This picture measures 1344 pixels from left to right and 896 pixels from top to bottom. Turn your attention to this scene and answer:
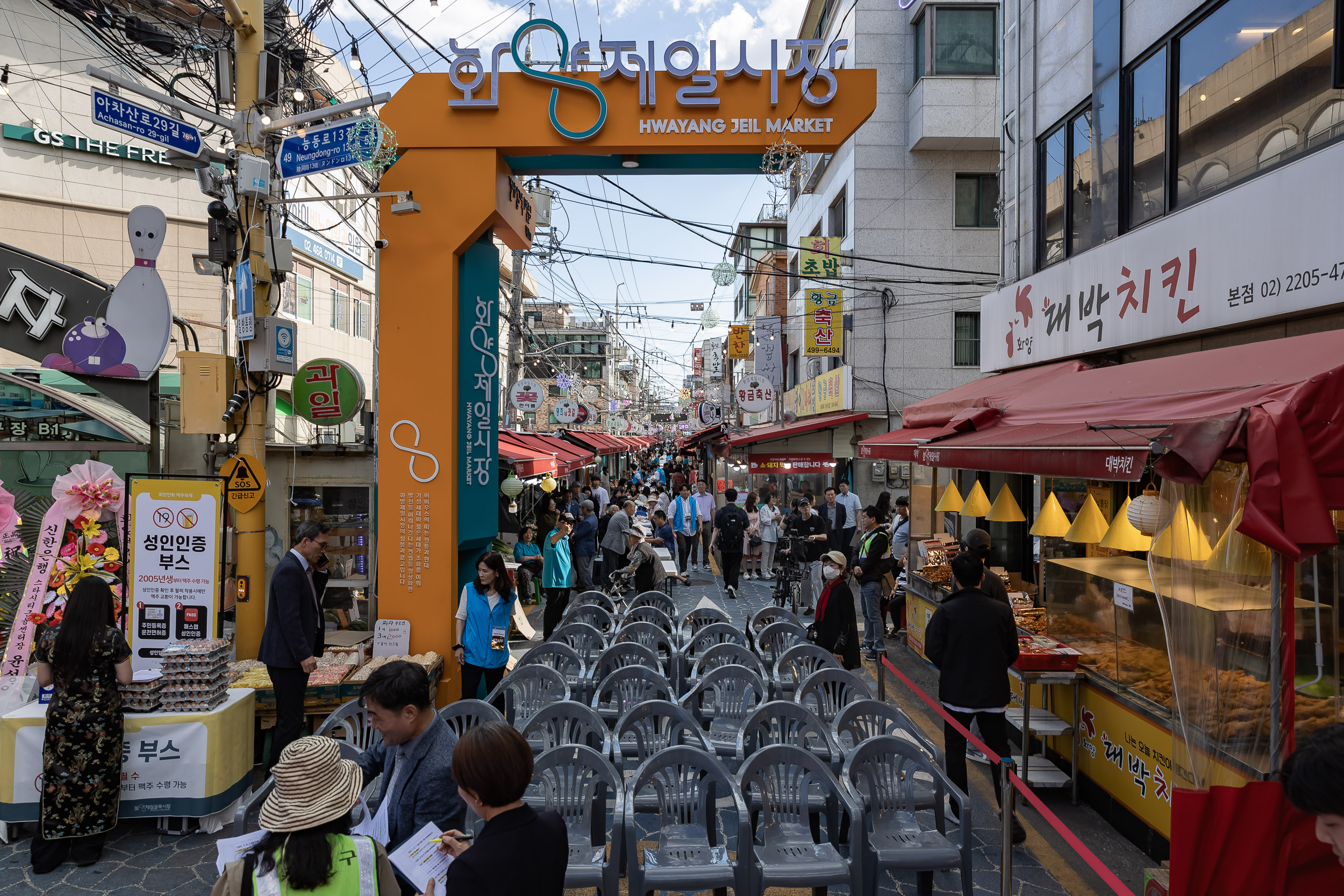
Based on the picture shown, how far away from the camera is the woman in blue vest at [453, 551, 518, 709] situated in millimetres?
6574

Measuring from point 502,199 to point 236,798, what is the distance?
599 cm

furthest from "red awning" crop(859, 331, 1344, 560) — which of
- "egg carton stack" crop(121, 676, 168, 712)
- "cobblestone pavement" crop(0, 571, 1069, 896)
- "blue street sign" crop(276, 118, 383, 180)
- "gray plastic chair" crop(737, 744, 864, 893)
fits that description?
"egg carton stack" crop(121, 676, 168, 712)

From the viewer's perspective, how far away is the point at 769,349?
1047 inches

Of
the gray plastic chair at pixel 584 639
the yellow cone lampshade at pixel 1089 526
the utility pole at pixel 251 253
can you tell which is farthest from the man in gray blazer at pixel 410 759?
the yellow cone lampshade at pixel 1089 526

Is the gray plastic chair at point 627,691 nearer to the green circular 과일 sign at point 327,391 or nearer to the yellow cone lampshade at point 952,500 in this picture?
the green circular 과일 sign at point 327,391

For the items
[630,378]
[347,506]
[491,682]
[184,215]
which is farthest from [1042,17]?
[630,378]

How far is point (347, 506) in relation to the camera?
11.1 meters

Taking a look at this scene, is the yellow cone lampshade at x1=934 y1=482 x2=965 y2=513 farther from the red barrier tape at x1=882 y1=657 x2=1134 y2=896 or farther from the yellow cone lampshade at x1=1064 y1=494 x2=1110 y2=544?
the red barrier tape at x1=882 y1=657 x2=1134 y2=896

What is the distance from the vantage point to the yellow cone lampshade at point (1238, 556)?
336 cm

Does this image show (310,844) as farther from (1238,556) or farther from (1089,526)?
(1089,526)

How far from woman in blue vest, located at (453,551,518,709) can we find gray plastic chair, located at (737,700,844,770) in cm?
232

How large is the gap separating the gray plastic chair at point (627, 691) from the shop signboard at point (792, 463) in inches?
495

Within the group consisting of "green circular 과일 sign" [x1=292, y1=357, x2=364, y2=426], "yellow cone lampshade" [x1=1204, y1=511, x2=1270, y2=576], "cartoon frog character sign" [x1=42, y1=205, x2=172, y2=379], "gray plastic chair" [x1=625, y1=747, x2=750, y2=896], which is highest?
"cartoon frog character sign" [x1=42, y1=205, x2=172, y2=379]

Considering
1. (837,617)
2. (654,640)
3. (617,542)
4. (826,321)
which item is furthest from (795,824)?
(826,321)
